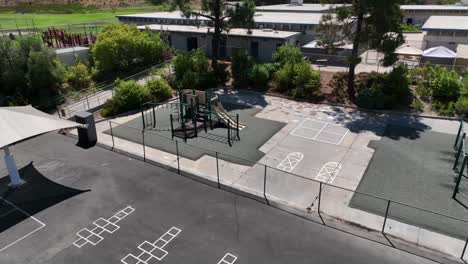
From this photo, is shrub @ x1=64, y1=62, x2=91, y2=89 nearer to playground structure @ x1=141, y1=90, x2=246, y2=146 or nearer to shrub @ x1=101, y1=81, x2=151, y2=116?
shrub @ x1=101, y1=81, x2=151, y2=116

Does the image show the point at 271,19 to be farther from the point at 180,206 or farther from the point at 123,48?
the point at 180,206

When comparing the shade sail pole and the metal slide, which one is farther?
the metal slide

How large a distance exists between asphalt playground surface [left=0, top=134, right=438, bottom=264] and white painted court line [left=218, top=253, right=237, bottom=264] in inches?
1.4

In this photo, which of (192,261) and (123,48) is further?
(123,48)

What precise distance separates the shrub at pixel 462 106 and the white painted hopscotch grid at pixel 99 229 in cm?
2318

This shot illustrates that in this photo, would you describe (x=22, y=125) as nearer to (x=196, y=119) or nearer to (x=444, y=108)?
(x=196, y=119)

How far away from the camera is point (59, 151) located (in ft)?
65.3

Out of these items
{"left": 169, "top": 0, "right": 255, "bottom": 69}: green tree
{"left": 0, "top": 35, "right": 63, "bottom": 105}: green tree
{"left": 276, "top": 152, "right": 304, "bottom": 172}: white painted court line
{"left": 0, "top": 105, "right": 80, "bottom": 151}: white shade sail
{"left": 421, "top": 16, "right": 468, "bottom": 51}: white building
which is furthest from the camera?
{"left": 421, "top": 16, "right": 468, "bottom": 51}: white building

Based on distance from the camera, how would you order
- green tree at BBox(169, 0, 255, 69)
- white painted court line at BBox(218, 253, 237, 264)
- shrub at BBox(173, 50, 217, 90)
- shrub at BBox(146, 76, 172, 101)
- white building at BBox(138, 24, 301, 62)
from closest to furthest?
white painted court line at BBox(218, 253, 237, 264) → shrub at BBox(146, 76, 172, 101) → green tree at BBox(169, 0, 255, 69) → shrub at BBox(173, 50, 217, 90) → white building at BBox(138, 24, 301, 62)

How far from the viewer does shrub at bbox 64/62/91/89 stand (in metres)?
31.6

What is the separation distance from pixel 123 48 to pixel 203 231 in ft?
84.8

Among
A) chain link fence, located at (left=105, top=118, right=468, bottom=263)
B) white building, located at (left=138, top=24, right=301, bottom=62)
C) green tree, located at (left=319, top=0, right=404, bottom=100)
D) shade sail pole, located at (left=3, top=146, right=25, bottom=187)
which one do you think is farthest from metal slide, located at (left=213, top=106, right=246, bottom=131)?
white building, located at (left=138, top=24, right=301, bottom=62)

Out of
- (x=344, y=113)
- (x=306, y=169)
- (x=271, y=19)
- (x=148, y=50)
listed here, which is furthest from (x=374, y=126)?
(x=271, y=19)

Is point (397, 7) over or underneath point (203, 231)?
over
